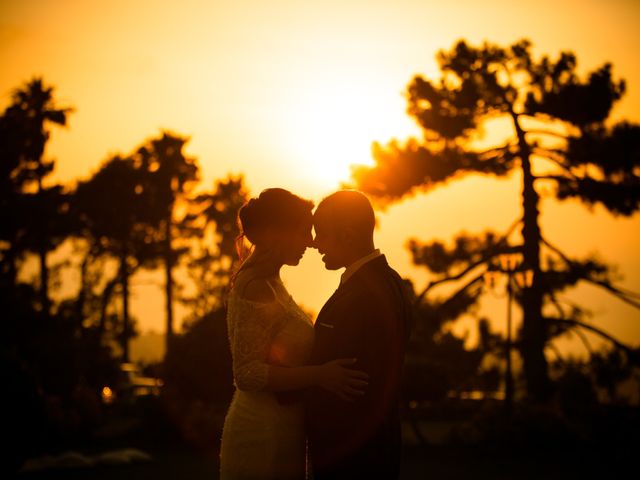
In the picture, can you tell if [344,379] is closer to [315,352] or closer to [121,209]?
[315,352]

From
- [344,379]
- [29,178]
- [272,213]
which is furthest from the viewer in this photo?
[29,178]

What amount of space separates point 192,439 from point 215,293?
97.0ft

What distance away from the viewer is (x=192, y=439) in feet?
110

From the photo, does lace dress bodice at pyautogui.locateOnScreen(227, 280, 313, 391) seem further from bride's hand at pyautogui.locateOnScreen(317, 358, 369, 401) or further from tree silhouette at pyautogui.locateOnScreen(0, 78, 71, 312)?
tree silhouette at pyautogui.locateOnScreen(0, 78, 71, 312)

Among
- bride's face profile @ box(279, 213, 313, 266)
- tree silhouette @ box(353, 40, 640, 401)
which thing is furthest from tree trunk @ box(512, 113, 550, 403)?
bride's face profile @ box(279, 213, 313, 266)

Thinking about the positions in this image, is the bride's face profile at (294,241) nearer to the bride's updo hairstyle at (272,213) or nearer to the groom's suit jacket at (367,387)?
the bride's updo hairstyle at (272,213)

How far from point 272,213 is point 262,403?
1.14 metres

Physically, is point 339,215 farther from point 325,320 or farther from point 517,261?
point 517,261

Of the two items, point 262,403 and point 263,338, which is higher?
point 263,338

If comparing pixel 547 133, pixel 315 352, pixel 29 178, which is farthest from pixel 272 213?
pixel 29 178

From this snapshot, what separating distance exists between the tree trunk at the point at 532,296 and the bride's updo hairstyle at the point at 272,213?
26.4m

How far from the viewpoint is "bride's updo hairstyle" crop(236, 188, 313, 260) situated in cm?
587

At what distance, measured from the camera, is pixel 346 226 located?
18.1 ft

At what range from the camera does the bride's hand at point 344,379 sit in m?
5.21
